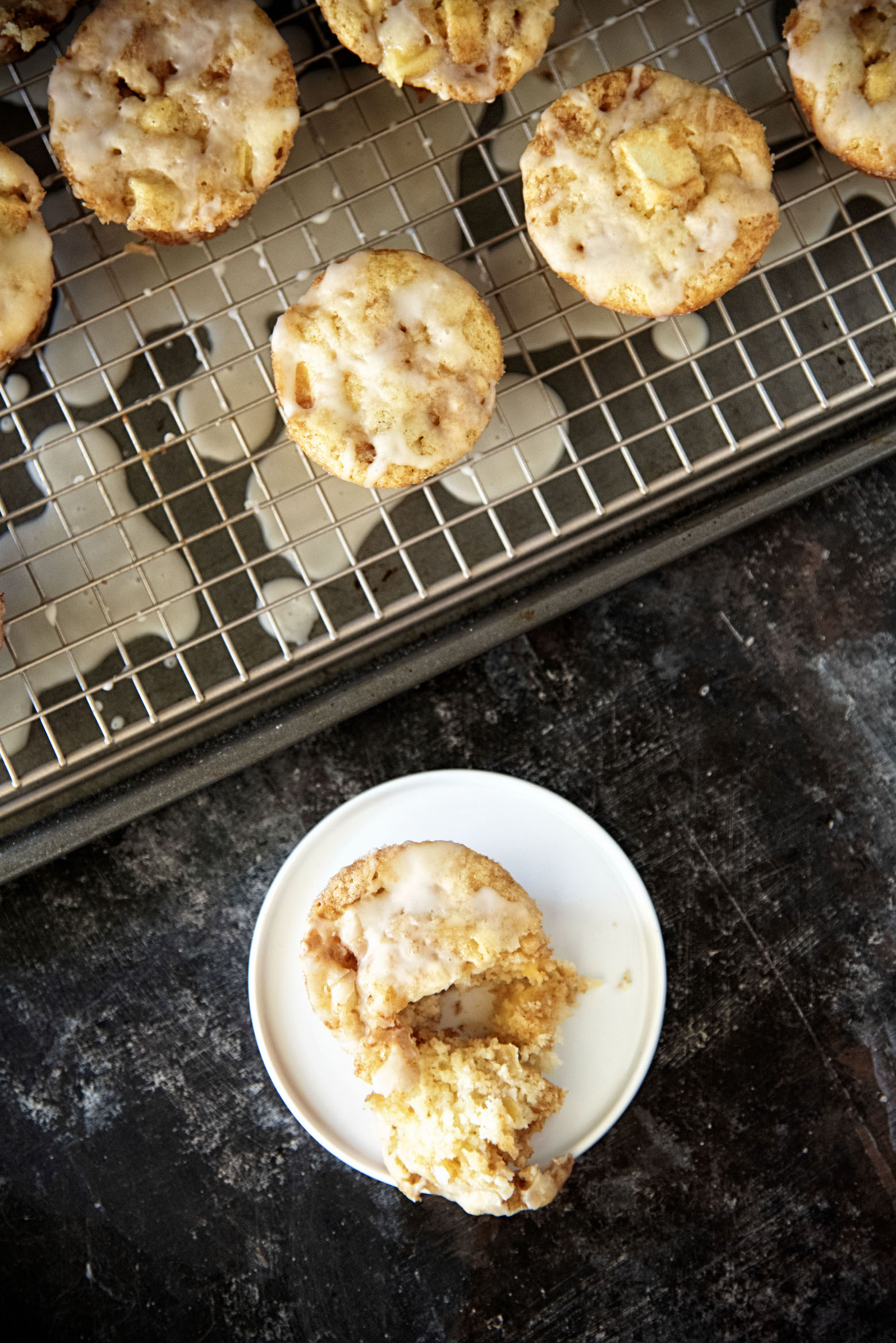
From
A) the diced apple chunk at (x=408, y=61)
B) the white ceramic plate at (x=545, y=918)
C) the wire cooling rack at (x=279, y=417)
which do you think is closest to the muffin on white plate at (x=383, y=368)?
the wire cooling rack at (x=279, y=417)

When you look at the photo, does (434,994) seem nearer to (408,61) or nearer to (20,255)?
(20,255)

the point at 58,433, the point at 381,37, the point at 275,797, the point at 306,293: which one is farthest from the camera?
the point at 275,797

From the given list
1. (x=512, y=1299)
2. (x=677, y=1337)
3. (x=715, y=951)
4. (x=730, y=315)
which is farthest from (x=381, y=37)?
(x=677, y=1337)

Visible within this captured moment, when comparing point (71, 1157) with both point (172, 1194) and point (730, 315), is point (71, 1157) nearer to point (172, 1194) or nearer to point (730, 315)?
point (172, 1194)

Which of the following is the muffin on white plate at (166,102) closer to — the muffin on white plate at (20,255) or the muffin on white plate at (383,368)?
the muffin on white plate at (20,255)

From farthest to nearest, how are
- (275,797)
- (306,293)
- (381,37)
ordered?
1. (275,797)
2. (306,293)
3. (381,37)

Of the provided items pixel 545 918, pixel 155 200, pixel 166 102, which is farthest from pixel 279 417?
pixel 545 918

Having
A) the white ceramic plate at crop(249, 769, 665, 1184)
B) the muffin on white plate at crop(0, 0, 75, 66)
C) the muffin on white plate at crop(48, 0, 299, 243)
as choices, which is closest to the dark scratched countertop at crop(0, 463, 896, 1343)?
the white ceramic plate at crop(249, 769, 665, 1184)
